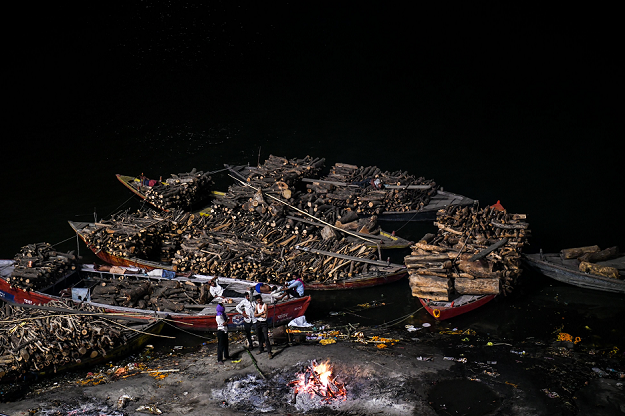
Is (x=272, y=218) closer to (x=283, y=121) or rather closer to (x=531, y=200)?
(x=531, y=200)

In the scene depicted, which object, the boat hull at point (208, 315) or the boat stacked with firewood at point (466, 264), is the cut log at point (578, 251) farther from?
the boat hull at point (208, 315)

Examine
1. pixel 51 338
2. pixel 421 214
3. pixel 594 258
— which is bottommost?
pixel 51 338

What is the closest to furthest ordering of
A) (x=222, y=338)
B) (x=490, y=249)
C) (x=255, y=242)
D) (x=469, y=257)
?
(x=222, y=338)
(x=469, y=257)
(x=490, y=249)
(x=255, y=242)

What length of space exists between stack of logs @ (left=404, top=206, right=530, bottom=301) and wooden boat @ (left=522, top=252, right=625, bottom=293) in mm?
1473

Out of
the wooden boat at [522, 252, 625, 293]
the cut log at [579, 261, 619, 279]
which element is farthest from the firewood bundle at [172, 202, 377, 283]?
the cut log at [579, 261, 619, 279]

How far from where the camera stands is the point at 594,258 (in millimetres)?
24828

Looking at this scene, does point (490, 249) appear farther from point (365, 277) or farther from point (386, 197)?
point (386, 197)

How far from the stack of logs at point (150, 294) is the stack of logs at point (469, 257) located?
8.63 meters

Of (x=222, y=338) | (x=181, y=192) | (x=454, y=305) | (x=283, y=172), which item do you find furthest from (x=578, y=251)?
(x=181, y=192)

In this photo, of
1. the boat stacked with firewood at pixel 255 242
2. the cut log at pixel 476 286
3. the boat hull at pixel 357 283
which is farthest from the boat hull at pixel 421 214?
the cut log at pixel 476 286

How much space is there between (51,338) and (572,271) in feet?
67.1

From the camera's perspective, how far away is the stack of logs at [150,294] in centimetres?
2231

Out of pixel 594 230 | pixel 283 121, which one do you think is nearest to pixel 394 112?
pixel 283 121

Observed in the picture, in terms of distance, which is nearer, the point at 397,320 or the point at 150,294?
the point at 397,320
